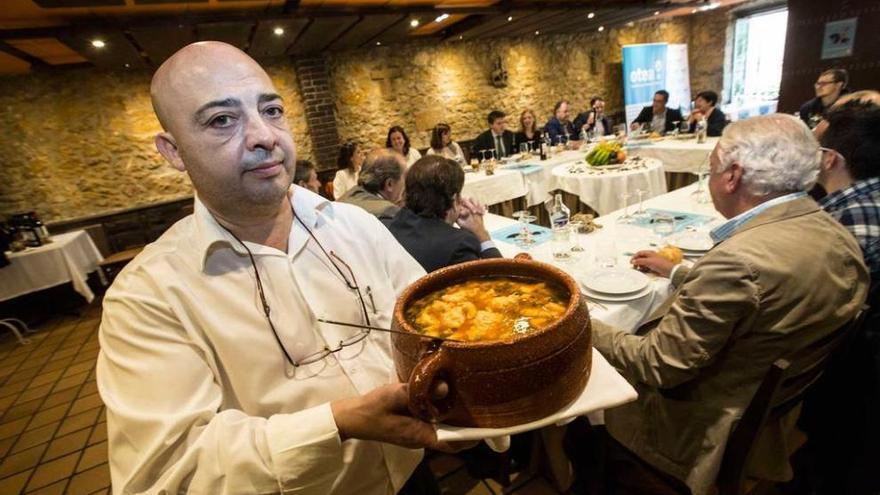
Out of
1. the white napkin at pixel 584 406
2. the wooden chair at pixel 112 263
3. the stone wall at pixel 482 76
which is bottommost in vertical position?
the wooden chair at pixel 112 263

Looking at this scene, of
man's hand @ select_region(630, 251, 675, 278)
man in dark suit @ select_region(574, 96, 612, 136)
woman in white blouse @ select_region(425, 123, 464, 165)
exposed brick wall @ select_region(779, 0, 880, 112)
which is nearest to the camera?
Answer: man's hand @ select_region(630, 251, 675, 278)

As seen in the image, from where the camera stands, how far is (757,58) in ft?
36.1

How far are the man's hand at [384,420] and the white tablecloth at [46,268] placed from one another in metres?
5.83

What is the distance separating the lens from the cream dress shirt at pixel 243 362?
0.63 m

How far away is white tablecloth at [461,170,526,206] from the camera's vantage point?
15.4 ft

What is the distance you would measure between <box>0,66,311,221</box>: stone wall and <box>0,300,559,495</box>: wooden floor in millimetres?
2373

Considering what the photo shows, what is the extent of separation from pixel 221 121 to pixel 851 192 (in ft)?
7.80

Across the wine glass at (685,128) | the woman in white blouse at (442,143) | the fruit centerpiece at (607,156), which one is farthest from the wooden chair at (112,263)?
the wine glass at (685,128)

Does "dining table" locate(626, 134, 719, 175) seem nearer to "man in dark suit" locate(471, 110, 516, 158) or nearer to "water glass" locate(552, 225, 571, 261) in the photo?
"man in dark suit" locate(471, 110, 516, 158)

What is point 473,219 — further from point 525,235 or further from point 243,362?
point 243,362

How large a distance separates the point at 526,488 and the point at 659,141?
17.2ft

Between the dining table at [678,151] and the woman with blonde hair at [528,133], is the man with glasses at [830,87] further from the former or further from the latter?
the woman with blonde hair at [528,133]

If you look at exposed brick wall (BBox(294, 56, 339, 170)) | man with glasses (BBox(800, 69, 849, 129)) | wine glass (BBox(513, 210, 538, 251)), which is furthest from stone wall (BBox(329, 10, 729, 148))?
wine glass (BBox(513, 210, 538, 251))

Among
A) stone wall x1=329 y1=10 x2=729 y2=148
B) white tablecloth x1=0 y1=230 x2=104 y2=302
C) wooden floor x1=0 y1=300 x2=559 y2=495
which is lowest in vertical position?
wooden floor x1=0 y1=300 x2=559 y2=495
